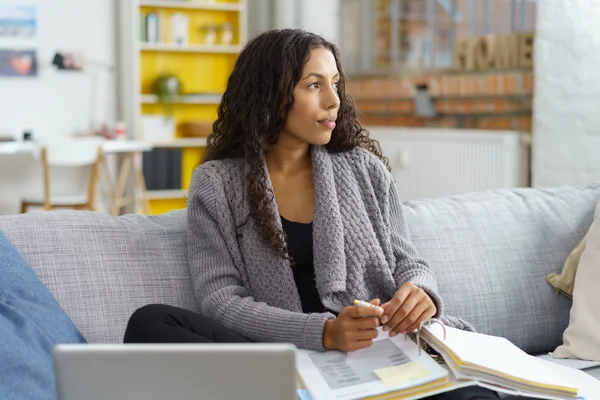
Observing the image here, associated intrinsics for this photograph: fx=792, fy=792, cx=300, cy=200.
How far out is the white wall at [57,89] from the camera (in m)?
5.24

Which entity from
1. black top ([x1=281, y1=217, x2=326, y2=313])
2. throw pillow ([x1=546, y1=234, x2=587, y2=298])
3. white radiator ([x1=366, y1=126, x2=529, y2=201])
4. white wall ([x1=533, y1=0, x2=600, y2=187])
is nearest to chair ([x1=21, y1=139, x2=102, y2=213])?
white radiator ([x1=366, y1=126, x2=529, y2=201])

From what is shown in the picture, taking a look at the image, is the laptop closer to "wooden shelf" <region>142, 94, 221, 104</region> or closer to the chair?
the chair

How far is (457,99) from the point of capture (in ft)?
14.6

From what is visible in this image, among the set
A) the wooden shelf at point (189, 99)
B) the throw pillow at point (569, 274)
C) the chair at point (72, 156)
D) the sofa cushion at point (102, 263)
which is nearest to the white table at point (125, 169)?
the chair at point (72, 156)

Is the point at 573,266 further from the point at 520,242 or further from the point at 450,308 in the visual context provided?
the point at 450,308

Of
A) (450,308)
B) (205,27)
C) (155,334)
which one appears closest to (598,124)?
(450,308)

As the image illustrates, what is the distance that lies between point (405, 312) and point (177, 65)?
15.0 feet

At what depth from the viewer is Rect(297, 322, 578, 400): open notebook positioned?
1271mm

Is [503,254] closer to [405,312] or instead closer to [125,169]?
[405,312]

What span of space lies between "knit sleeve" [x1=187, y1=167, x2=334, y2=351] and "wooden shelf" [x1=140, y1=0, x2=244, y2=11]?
159 inches

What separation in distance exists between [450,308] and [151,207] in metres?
4.05

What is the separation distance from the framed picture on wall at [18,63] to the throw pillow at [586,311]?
426 cm

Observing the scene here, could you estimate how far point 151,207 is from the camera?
5.64 m

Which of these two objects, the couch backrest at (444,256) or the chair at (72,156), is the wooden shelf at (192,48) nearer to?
the chair at (72,156)
